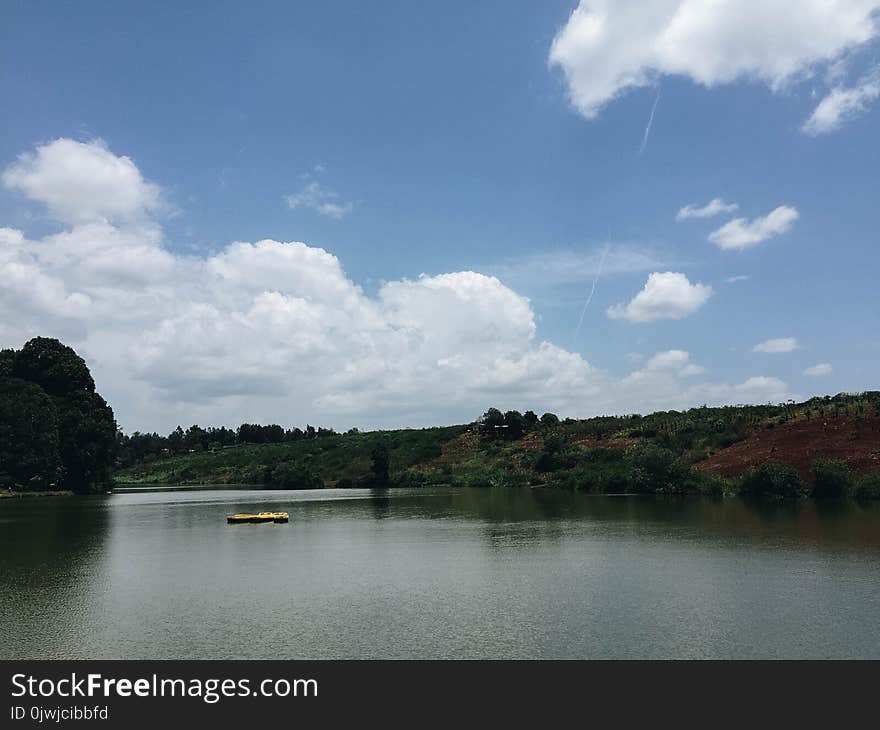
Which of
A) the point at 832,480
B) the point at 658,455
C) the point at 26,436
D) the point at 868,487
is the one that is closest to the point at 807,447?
the point at 832,480

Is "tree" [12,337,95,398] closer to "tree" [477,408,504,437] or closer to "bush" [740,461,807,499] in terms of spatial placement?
"tree" [477,408,504,437]

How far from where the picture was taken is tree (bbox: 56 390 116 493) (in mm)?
85250

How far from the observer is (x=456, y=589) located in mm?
22688

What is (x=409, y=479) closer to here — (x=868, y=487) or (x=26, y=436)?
(x=26, y=436)

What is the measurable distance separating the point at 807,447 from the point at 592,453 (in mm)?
25888

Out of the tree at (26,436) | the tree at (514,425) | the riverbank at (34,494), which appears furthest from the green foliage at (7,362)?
the tree at (514,425)

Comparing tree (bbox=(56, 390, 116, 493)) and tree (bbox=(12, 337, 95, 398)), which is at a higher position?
tree (bbox=(12, 337, 95, 398))

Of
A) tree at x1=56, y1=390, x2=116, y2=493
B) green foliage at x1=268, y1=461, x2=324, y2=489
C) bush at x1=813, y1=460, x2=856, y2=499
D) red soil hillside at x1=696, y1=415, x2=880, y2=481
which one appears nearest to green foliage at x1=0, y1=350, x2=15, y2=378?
tree at x1=56, y1=390, x2=116, y2=493

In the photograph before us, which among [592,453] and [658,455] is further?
[592,453]

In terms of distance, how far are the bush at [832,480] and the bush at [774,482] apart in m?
1.14

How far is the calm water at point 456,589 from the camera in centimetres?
1638

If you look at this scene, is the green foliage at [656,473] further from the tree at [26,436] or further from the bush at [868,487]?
the tree at [26,436]

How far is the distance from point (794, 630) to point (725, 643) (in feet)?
7.07

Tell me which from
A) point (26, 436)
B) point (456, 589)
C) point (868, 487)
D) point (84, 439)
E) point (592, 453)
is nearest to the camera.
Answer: point (456, 589)
